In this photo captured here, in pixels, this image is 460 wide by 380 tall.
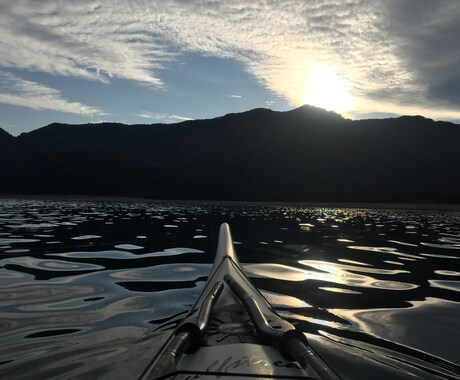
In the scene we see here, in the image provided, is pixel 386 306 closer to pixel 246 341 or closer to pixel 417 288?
pixel 417 288

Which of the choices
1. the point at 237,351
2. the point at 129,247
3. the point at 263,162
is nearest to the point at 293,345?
the point at 237,351

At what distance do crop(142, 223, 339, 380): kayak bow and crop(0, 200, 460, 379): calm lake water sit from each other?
2.82 ft

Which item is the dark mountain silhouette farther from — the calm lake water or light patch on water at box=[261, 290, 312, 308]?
light patch on water at box=[261, 290, 312, 308]

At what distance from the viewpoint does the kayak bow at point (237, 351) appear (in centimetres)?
267

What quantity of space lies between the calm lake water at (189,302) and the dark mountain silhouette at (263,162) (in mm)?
61056

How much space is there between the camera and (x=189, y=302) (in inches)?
248

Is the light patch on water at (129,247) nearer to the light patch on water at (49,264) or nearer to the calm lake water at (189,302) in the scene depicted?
the calm lake water at (189,302)

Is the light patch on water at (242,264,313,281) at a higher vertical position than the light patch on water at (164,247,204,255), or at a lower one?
lower

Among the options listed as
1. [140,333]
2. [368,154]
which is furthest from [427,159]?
[140,333]

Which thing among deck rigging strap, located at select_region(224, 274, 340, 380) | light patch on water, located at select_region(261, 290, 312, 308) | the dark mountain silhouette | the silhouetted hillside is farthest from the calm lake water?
the silhouetted hillside

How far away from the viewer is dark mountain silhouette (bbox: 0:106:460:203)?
7375cm

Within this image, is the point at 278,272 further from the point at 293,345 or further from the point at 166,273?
the point at 293,345

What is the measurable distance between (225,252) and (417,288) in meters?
4.07

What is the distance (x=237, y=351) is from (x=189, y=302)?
131 inches
